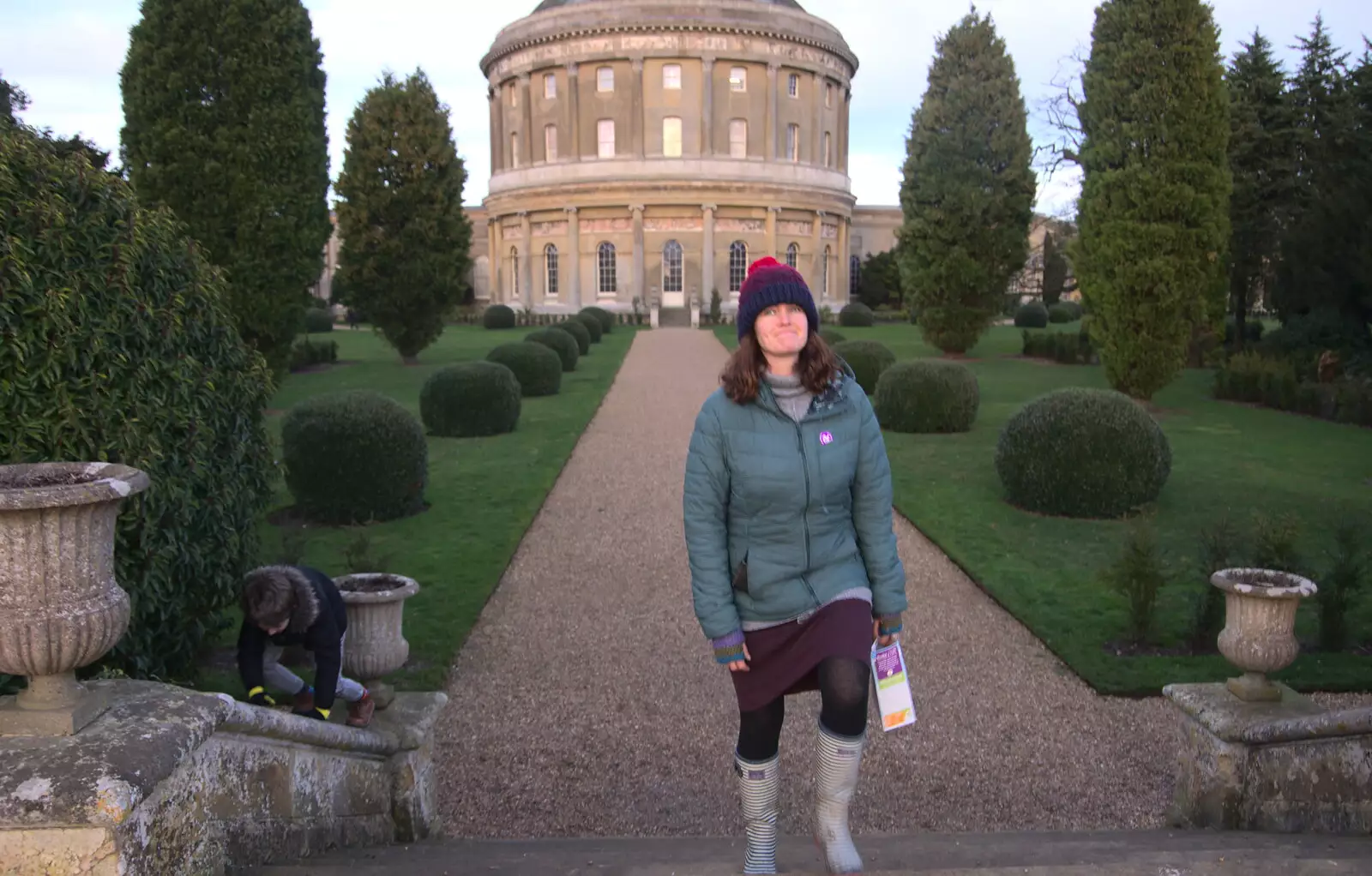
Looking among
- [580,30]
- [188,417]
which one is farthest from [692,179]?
[188,417]

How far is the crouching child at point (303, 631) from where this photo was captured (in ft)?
12.9

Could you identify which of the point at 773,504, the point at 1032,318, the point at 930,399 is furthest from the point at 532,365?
the point at 1032,318

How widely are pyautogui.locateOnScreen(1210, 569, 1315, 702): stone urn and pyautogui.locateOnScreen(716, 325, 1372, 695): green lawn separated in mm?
1591

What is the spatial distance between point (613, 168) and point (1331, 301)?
3408 centimetres

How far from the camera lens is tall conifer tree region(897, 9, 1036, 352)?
26.4m

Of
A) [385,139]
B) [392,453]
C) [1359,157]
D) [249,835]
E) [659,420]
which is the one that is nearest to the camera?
[249,835]

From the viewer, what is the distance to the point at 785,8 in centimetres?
5025

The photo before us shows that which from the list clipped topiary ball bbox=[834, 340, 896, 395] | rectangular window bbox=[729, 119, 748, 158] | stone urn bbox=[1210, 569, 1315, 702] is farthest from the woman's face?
rectangular window bbox=[729, 119, 748, 158]

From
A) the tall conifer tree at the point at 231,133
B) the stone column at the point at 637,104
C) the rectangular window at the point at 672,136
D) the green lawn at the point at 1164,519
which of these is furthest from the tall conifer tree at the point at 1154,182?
the stone column at the point at 637,104

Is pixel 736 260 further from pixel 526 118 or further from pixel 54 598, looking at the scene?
pixel 54 598

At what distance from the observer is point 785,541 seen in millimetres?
3090

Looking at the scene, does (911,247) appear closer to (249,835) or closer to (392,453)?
(392,453)

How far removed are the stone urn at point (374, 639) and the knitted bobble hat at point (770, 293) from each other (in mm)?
2032

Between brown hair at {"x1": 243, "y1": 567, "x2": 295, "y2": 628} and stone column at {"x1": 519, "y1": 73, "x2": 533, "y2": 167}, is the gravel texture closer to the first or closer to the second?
brown hair at {"x1": 243, "y1": 567, "x2": 295, "y2": 628}
